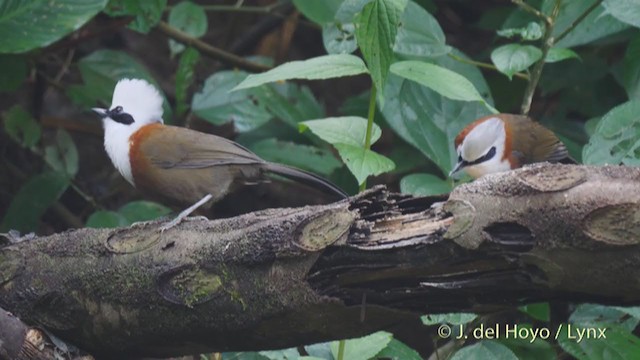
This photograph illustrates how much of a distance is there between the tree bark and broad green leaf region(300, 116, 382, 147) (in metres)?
0.58

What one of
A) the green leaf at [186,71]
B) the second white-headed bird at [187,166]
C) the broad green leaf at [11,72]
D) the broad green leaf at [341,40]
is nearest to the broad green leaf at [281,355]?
the second white-headed bird at [187,166]

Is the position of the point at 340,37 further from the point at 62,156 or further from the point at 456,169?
the point at 62,156

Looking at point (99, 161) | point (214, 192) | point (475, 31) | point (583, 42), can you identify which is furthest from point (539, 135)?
point (99, 161)

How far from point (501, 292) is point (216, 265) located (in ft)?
2.57

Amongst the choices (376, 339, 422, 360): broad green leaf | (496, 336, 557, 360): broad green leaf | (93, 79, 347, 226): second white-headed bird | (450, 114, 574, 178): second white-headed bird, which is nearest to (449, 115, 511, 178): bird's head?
(450, 114, 574, 178): second white-headed bird

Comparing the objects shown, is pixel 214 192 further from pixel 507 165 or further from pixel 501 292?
pixel 501 292

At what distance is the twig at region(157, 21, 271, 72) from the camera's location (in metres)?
5.52

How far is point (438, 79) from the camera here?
3.22 metres

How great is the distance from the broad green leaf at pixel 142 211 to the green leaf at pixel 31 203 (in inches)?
20.2

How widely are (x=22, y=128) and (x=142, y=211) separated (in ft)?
3.36

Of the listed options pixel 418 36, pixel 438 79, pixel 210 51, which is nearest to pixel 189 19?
pixel 210 51

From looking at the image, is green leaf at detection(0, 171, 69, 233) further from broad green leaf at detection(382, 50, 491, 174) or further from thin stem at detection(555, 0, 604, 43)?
thin stem at detection(555, 0, 604, 43)

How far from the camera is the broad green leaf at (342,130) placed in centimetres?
325

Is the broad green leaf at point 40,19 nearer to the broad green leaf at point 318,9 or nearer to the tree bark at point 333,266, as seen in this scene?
the broad green leaf at point 318,9
